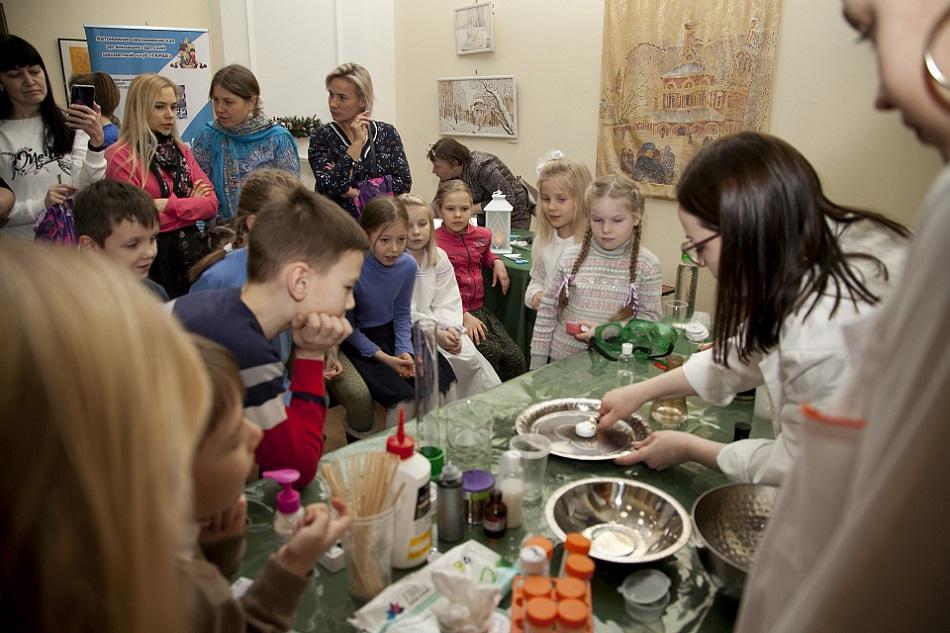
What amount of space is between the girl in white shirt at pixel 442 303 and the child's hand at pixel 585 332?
576mm

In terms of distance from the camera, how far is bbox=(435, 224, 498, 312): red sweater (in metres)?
3.32

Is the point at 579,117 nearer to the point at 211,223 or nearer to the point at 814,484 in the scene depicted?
the point at 211,223

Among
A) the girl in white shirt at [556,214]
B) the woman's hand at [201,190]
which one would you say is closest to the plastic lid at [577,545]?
the girl in white shirt at [556,214]

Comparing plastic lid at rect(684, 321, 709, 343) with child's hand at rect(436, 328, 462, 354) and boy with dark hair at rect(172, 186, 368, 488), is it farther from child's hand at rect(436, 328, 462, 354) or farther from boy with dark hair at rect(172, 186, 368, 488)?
boy with dark hair at rect(172, 186, 368, 488)

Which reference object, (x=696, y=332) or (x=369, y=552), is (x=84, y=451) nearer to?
(x=369, y=552)

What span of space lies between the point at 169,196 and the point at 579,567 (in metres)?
2.76

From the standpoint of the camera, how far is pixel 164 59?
5145 mm

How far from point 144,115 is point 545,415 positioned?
97.5 inches

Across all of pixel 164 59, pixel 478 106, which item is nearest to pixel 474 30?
pixel 478 106

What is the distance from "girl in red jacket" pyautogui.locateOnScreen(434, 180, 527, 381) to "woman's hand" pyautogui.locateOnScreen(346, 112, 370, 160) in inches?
21.8

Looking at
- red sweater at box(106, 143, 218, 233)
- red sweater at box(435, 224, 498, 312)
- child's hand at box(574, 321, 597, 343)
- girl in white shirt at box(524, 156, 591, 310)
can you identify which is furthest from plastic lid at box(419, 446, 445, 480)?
red sweater at box(106, 143, 218, 233)

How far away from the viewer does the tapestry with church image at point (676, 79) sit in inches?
147

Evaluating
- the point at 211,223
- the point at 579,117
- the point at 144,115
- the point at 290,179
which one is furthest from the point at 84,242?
the point at 579,117

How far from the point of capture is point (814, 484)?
0.46 meters
